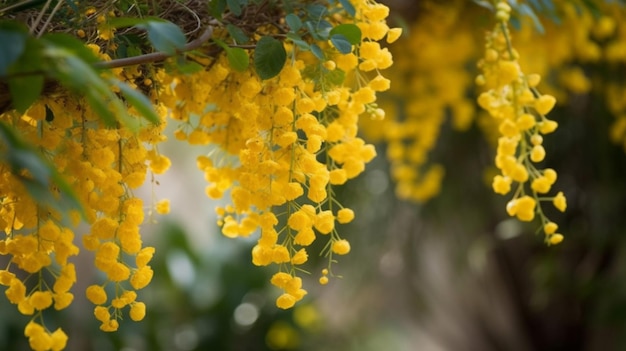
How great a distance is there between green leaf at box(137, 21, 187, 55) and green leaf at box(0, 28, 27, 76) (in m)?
0.12

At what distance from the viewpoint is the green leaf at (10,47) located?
16.2 inches

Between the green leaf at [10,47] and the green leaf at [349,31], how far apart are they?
303 mm

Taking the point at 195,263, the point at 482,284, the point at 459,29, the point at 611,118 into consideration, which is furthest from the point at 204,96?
the point at 195,263

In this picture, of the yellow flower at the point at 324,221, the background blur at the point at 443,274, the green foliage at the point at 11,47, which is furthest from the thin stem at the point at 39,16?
the background blur at the point at 443,274

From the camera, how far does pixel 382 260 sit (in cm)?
178

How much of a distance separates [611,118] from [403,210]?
0.46 meters

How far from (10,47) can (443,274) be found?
1.80 meters

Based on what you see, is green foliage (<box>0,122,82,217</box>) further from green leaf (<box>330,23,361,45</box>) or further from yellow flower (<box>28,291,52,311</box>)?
green leaf (<box>330,23,361,45</box>)

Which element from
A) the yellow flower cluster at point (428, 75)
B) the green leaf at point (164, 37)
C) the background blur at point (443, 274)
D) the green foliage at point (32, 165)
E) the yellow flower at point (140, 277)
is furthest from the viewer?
Answer: the background blur at point (443, 274)

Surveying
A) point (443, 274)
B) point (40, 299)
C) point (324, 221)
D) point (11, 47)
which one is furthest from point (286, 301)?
point (443, 274)

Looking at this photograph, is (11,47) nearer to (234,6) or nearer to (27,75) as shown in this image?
(27,75)

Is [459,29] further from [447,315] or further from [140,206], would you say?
[447,315]

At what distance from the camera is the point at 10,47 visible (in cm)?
42

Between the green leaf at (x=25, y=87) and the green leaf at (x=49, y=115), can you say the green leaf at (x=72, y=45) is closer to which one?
the green leaf at (x=25, y=87)
